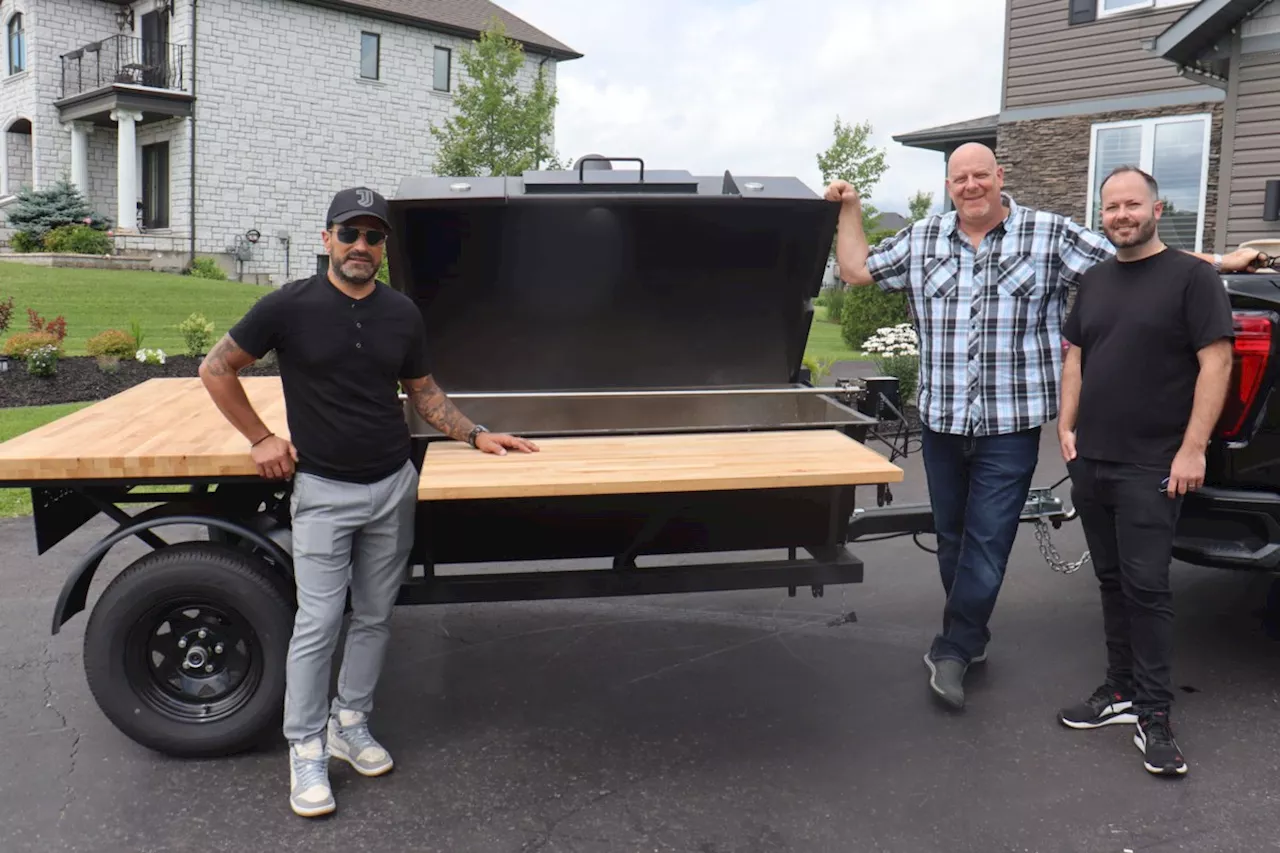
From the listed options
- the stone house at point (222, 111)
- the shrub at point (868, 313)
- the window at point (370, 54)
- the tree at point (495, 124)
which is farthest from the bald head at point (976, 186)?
the window at point (370, 54)

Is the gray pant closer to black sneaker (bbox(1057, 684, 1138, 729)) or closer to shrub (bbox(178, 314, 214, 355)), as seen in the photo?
black sneaker (bbox(1057, 684, 1138, 729))

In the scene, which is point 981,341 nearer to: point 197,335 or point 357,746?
point 357,746

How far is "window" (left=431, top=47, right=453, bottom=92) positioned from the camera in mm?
29984

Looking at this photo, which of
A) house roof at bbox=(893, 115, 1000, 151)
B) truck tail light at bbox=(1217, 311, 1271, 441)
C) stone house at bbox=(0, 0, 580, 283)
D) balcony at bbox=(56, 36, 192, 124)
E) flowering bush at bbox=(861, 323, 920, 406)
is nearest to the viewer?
truck tail light at bbox=(1217, 311, 1271, 441)

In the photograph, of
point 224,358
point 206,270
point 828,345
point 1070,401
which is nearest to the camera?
point 224,358

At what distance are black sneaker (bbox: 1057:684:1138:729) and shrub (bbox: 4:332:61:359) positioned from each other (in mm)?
11166

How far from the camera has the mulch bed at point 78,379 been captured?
11016mm

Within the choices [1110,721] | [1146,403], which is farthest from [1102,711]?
[1146,403]

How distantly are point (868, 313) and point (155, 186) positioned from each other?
1956 cm

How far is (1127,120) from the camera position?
1598 centimetres

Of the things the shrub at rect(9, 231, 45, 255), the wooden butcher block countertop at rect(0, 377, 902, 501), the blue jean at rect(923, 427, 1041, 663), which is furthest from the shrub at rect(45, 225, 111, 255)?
the blue jean at rect(923, 427, 1041, 663)

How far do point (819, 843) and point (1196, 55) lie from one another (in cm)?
1231

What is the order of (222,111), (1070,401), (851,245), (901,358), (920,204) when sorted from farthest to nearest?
(920,204)
(222,111)
(901,358)
(851,245)
(1070,401)

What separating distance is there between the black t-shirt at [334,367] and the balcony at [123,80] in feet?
82.7
